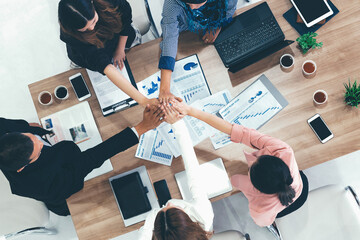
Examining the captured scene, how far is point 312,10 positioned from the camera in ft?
5.83

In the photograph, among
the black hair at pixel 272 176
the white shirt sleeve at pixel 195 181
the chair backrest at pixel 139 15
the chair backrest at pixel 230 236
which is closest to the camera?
the black hair at pixel 272 176

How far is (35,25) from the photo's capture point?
9.44ft

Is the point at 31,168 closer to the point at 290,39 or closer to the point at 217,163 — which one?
the point at 217,163

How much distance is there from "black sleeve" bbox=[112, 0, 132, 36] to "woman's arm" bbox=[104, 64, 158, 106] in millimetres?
260

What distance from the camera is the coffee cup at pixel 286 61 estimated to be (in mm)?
1777

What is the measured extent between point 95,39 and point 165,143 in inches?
28.4

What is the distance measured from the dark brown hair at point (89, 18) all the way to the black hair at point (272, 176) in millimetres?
1120

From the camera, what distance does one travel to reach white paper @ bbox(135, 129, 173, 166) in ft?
5.81

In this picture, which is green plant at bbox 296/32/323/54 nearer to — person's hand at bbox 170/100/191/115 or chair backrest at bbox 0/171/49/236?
person's hand at bbox 170/100/191/115

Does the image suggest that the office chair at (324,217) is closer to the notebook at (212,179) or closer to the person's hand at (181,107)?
the notebook at (212,179)

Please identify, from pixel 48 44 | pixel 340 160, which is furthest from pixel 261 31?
pixel 48 44

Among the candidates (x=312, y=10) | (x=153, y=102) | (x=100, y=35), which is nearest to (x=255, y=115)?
(x=153, y=102)

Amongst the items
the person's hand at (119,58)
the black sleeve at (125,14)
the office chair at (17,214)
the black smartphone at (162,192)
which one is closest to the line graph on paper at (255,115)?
the black smartphone at (162,192)

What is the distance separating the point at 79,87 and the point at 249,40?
107 cm
